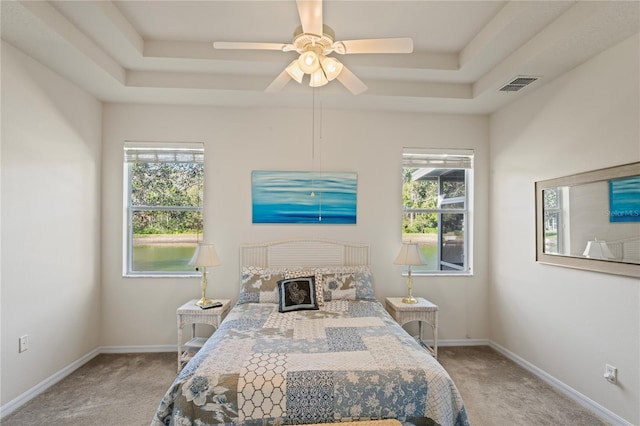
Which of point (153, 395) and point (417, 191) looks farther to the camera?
point (417, 191)

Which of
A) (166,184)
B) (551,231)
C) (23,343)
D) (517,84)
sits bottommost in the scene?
(23,343)

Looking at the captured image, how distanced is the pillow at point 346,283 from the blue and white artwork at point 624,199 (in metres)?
2.01

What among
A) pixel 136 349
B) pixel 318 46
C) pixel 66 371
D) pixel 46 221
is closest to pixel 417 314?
pixel 318 46

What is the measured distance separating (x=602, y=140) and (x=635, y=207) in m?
0.55

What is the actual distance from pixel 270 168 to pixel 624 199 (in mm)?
2987

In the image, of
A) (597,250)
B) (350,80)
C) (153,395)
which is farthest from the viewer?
(153,395)

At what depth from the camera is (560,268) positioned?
2713 mm

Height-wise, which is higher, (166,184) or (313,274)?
(166,184)

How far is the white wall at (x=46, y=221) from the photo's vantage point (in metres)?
2.31

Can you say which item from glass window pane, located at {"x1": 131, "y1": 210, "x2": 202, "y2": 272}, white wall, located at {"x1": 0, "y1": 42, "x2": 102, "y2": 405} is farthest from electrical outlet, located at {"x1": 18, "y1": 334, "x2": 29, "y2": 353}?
glass window pane, located at {"x1": 131, "y1": 210, "x2": 202, "y2": 272}

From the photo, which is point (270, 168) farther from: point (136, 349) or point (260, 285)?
point (136, 349)

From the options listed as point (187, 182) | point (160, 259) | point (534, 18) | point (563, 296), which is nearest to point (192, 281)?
point (160, 259)

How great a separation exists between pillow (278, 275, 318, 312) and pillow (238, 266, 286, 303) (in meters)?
0.18

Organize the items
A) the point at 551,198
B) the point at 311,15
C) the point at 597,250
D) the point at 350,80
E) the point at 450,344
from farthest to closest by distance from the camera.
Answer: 1. the point at 450,344
2. the point at 551,198
3. the point at 597,250
4. the point at 350,80
5. the point at 311,15
